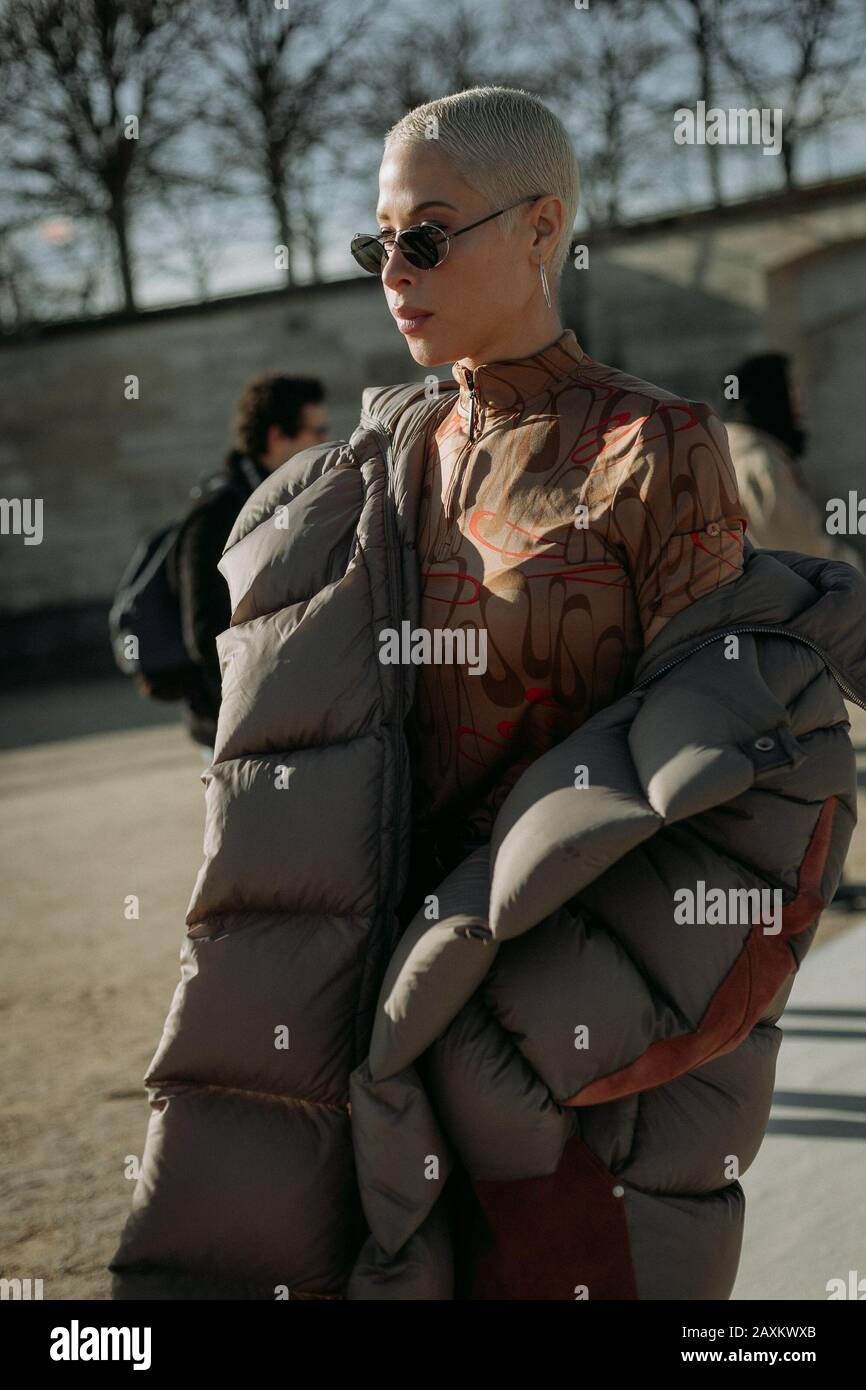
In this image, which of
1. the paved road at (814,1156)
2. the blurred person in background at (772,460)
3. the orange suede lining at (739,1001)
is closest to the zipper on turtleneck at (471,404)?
the orange suede lining at (739,1001)

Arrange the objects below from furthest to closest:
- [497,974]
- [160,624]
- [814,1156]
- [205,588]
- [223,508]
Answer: [160,624]
[223,508]
[205,588]
[814,1156]
[497,974]

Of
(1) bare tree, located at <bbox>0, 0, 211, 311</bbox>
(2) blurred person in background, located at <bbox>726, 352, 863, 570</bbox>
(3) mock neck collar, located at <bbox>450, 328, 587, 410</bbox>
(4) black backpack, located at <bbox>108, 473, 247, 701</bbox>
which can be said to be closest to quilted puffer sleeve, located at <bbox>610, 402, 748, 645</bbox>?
(3) mock neck collar, located at <bbox>450, 328, 587, 410</bbox>

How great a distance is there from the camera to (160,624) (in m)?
4.73

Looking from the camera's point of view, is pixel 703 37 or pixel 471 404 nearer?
pixel 471 404

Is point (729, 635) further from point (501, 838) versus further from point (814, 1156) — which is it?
point (814, 1156)

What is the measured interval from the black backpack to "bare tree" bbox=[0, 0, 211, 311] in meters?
18.8

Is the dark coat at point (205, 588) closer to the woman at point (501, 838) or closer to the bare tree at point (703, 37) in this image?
the woman at point (501, 838)

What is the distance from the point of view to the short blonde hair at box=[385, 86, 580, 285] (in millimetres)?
1941

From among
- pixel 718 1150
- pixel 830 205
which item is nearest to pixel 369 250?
pixel 718 1150

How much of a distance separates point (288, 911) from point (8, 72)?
23.8 meters

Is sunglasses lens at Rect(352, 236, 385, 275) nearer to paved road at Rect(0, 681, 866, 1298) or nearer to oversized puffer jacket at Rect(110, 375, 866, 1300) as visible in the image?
oversized puffer jacket at Rect(110, 375, 866, 1300)

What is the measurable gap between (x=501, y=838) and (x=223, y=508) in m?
3.01

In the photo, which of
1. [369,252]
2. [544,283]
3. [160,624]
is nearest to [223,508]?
[160,624]

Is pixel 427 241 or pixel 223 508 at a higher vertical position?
pixel 223 508
